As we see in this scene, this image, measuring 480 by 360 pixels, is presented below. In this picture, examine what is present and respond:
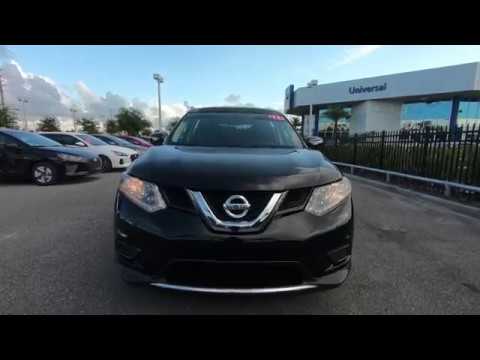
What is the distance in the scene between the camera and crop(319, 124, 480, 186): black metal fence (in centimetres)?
567

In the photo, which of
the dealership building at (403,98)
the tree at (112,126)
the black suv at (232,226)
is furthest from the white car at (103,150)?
the tree at (112,126)

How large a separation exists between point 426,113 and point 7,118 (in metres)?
45.9

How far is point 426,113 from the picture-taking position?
96.4 ft

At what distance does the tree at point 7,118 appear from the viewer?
98.4 ft

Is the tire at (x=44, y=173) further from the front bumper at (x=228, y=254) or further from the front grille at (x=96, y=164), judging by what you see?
the front bumper at (x=228, y=254)

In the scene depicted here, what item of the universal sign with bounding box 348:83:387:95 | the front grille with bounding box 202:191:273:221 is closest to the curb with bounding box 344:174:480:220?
the front grille with bounding box 202:191:273:221

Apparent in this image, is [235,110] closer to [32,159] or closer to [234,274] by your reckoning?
[234,274]

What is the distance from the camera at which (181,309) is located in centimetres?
207

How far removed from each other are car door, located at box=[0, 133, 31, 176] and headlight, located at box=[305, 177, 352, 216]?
7.57 metres

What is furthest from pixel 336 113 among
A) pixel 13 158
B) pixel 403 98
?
pixel 13 158

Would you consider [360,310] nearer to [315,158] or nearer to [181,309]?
[315,158]
